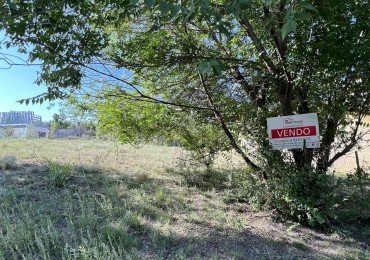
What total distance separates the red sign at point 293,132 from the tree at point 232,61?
0.81 feet

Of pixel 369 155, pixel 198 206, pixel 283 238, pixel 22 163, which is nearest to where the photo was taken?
pixel 283 238

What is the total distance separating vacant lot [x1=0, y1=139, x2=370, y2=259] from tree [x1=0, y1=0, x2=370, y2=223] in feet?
3.14

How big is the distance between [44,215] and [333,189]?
374cm

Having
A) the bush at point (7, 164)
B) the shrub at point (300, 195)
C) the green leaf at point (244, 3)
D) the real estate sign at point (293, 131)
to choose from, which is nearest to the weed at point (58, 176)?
the bush at point (7, 164)

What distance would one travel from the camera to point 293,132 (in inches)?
165

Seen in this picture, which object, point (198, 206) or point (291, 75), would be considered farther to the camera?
point (198, 206)

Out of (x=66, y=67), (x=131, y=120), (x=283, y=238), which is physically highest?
(x=66, y=67)

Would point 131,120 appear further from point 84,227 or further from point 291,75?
point 291,75

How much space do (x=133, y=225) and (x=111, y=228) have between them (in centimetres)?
33

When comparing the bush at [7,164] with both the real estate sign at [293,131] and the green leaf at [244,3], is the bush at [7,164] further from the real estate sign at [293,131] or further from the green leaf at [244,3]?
the green leaf at [244,3]

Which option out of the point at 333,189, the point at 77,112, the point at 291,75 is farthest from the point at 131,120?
the point at 333,189

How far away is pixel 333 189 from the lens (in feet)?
13.6

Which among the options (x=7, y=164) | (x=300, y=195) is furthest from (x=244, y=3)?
(x=7, y=164)

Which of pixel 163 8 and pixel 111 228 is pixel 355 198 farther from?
pixel 163 8
